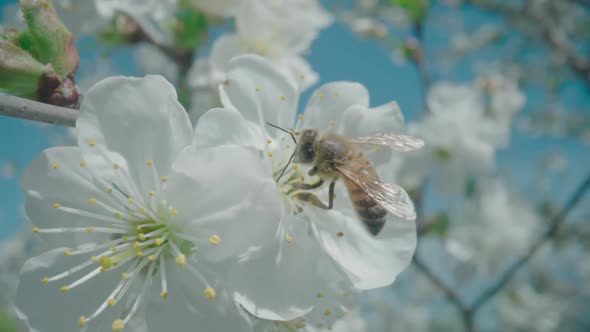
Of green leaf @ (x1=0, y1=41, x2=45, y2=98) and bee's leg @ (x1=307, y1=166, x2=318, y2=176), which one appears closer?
green leaf @ (x1=0, y1=41, x2=45, y2=98)

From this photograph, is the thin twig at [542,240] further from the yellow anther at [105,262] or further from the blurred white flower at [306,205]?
the yellow anther at [105,262]

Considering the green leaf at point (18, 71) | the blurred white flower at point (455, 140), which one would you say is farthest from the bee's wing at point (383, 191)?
the blurred white flower at point (455, 140)

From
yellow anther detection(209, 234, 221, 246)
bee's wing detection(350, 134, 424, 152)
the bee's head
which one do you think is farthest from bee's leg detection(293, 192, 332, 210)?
yellow anther detection(209, 234, 221, 246)

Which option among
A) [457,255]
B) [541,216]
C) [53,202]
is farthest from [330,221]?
[541,216]

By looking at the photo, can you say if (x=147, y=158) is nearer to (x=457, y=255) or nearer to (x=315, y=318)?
(x=315, y=318)

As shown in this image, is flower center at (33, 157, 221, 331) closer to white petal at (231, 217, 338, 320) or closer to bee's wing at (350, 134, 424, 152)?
white petal at (231, 217, 338, 320)

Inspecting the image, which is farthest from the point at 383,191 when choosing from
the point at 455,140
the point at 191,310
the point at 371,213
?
the point at 455,140
